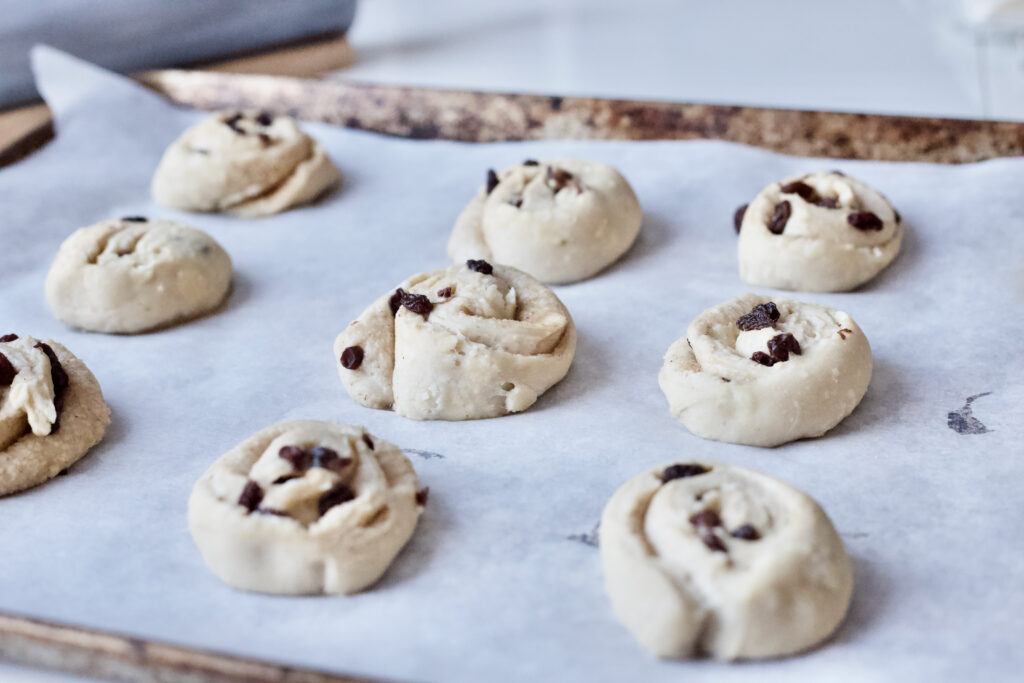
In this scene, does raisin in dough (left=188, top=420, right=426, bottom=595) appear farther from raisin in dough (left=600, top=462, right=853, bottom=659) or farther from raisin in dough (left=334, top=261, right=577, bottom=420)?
raisin in dough (left=600, top=462, right=853, bottom=659)

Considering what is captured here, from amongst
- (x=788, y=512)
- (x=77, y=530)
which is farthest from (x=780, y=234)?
(x=77, y=530)

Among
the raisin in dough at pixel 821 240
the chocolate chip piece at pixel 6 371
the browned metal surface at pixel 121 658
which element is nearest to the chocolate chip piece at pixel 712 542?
the browned metal surface at pixel 121 658

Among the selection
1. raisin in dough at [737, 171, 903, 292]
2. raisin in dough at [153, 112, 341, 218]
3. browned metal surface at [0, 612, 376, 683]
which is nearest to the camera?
browned metal surface at [0, 612, 376, 683]

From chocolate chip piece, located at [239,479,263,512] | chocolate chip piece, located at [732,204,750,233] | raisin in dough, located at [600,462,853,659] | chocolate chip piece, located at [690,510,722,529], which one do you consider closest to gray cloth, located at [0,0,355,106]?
chocolate chip piece, located at [732,204,750,233]

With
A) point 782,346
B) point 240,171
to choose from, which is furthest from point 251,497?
point 240,171

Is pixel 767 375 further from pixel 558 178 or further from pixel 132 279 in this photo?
pixel 132 279

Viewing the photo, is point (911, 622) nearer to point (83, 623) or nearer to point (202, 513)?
point (202, 513)
